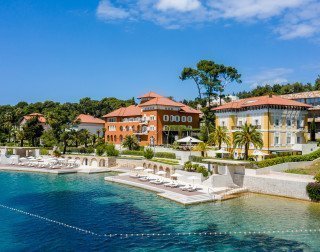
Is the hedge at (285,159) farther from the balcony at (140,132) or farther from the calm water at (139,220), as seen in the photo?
the balcony at (140,132)

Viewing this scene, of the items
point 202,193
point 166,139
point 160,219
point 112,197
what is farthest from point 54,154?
point 160,219

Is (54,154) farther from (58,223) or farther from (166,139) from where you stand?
(58,223)

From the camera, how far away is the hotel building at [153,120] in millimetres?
69625

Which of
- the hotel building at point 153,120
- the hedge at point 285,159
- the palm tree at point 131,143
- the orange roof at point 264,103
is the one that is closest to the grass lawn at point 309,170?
the hedge at point 285,159

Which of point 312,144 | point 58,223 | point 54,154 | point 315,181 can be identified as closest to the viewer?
point 58,223

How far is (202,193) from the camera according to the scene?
120 feet

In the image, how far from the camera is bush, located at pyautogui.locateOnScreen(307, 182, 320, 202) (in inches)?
1330

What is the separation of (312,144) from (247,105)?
35.0 ft

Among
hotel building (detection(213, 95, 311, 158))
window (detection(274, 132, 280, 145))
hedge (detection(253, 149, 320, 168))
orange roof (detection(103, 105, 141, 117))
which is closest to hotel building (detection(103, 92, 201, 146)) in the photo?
orange roof (detection(103, 105, 141, 117))

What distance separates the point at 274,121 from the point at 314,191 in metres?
18.6

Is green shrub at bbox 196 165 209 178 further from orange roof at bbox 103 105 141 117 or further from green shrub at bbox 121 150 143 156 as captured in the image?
orange roof at bbox 103 105 141 117

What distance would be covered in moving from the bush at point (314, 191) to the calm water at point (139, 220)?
4.37ft

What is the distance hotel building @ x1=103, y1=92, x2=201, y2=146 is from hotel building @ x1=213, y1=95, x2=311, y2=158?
16.7 metres

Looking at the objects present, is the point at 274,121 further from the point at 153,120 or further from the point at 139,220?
the point at 139,220
